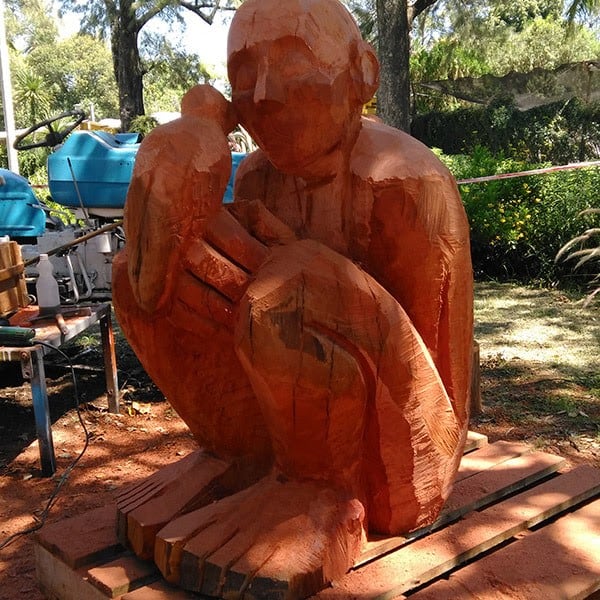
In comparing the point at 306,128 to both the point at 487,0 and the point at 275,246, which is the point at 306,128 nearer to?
the point at 275,246

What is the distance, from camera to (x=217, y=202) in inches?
66.7

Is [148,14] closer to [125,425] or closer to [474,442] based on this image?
[125,425]

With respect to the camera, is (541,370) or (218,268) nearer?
(218,268)

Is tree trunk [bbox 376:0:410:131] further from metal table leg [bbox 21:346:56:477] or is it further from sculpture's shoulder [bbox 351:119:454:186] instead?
sculpture's shoulder [bbox 351:119:454:186]

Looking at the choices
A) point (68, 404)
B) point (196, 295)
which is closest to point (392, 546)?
point (196, 295)

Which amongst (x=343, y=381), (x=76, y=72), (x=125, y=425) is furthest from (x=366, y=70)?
(x=76, y=72)

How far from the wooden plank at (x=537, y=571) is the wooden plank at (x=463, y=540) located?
3cm

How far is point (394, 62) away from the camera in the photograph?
313 inches

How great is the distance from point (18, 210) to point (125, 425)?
88.2 inches

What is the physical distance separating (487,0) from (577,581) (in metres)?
14.4

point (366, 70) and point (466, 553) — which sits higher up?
point (366, 70)

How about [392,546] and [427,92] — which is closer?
[392,546]

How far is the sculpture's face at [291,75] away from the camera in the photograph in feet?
5.34

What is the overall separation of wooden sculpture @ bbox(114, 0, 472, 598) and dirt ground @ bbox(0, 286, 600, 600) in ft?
3.80
